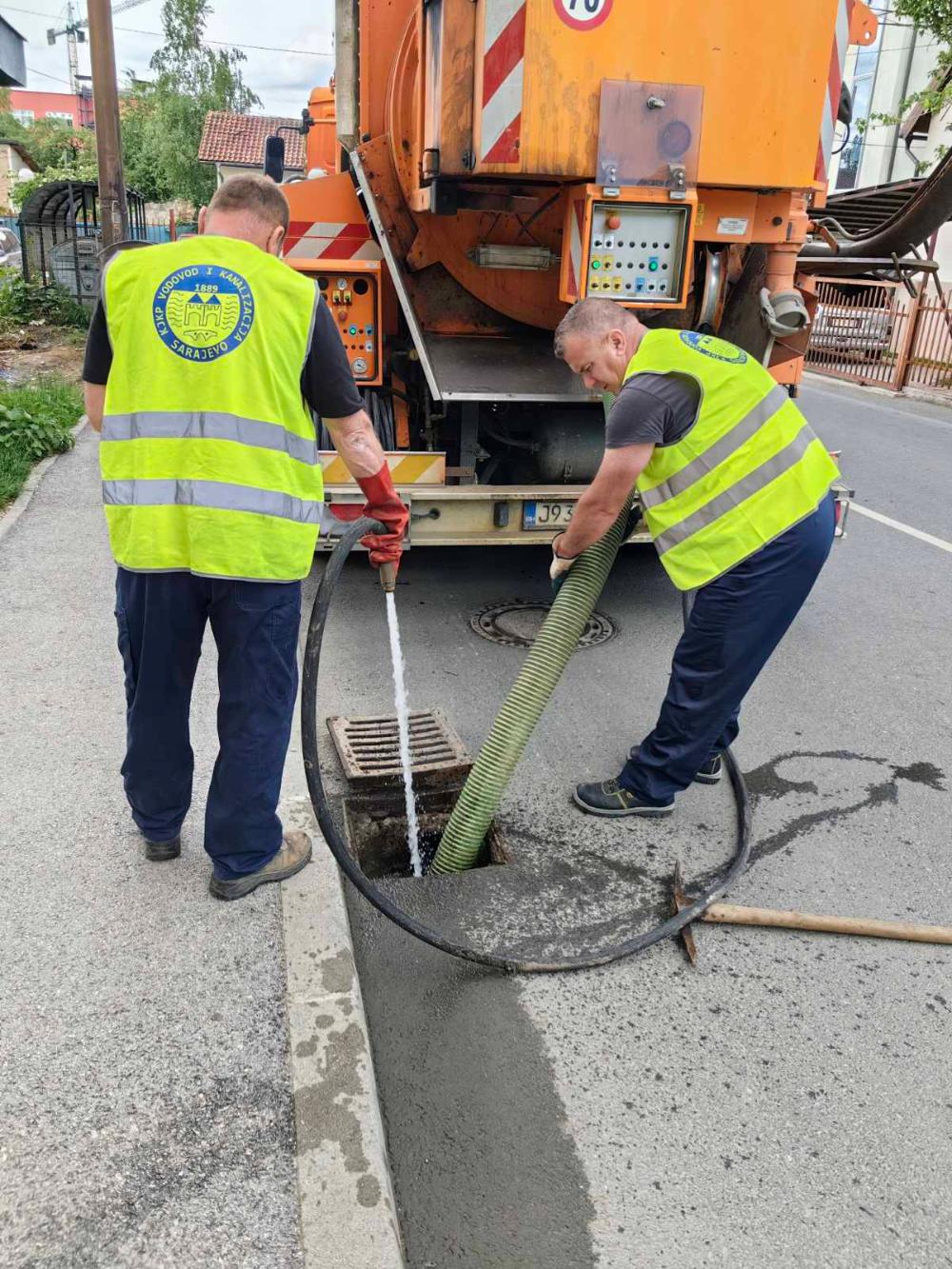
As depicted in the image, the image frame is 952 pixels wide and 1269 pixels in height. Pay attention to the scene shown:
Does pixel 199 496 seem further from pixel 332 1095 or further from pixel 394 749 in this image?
pixel 394 749

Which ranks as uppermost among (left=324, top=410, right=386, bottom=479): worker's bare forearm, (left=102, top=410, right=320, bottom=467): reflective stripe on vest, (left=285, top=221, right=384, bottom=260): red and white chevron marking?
(left=285, top=221, right=384, bottom=260): red and white chevron marking

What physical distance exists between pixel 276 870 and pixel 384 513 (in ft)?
3.45

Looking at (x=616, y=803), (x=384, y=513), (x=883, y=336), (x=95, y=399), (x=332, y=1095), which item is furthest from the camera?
(x=883, y=336)

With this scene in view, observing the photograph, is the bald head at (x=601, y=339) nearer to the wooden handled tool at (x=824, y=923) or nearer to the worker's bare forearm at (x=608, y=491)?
the worker's bare forearm at (x=608, y=491)

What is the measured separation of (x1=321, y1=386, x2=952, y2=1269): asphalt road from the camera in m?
2.02

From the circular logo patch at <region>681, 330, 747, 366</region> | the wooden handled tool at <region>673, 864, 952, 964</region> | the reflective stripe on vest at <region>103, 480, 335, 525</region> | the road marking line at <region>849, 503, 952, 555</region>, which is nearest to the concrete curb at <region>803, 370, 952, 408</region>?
the road marking line at <region>849, 503, 952, 555</region>

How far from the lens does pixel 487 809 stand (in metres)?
3.16

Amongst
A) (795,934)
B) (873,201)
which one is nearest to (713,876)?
(795,934)

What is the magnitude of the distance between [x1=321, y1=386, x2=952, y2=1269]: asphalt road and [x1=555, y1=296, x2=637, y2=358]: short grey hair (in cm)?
158

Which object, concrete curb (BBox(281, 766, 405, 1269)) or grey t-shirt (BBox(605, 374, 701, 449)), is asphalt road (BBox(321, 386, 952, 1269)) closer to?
concrete curb (BBox(281, 766, 405, 1269))

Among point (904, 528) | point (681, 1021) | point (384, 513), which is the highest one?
point (384, 513)

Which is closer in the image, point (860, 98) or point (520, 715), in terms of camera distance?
point (520, 715)

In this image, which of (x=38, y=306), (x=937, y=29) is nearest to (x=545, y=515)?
(x=937, y=29)

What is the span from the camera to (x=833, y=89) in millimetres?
4219
